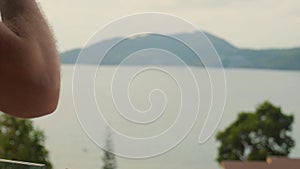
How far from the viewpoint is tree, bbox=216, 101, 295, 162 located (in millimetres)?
3480

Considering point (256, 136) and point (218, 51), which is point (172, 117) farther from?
point (256, 136)

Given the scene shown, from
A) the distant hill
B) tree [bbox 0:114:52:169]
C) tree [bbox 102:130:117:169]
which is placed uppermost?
the distant hill

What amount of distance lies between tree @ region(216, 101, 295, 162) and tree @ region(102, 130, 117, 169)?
2.21 feet

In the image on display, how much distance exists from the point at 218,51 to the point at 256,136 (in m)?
0.63

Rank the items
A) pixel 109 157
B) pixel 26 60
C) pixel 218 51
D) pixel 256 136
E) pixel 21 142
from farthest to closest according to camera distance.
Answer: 1. pixel 256 136
2. pixel 218 51
3. pixel 109 157
4. pixel 21 142
5. pixel 26 60

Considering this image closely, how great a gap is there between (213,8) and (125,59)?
1.21m

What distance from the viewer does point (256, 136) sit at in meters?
3.53

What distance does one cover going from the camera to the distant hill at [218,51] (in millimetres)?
2604

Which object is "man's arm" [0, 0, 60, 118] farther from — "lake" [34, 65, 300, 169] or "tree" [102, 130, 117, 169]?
"tree" [102, 130, 117, 169]

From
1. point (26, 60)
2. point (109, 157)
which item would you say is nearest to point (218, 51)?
point (109, 157)

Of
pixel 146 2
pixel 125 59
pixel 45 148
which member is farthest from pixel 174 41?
pixel 45 148

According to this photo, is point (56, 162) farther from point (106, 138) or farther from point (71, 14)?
point (71, 14)

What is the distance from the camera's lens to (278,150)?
11.5 ft

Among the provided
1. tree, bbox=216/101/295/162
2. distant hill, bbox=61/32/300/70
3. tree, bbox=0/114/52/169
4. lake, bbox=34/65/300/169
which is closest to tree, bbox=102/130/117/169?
lake, bbox=34/65/300/169
